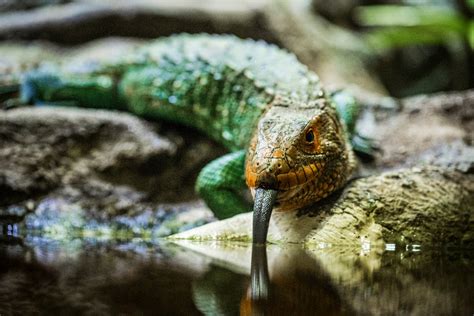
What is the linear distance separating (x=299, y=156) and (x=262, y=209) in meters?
0.38

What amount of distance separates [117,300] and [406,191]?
2365 mm

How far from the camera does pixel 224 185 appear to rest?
3.97 metres

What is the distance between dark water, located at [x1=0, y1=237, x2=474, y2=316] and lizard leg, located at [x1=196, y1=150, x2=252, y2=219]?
96 centimetres

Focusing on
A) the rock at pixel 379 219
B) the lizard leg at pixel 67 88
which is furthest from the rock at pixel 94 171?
the rock at pixel 379 219

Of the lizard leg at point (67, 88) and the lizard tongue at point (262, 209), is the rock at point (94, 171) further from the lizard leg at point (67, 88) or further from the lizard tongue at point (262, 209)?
the lizard tongue at point (262, 209)

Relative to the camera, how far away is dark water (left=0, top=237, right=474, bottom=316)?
153 centimetres

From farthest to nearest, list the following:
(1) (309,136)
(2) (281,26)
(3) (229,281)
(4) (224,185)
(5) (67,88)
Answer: (2) (281,26) → (5) (67,88) → (4) (224,185) → (1) (309,136) → (3) (229,281)

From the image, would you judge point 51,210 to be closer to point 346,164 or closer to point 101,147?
point 101,147

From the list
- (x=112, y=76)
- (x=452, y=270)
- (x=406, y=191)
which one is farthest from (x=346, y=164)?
(x=112, y=76)

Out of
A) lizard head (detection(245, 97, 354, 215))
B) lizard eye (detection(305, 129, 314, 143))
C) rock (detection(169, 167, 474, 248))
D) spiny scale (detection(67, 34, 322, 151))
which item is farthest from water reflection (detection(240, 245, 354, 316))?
spiny scale (detection(67, 34, 322, 151))

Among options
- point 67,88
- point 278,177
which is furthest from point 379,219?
point 67,88

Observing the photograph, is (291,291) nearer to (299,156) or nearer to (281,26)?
(299,156)

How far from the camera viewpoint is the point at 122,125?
15.8ft

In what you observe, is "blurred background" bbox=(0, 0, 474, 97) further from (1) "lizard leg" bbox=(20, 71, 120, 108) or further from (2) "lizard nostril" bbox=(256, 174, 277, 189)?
(2) "lizard nostril" bbox=(256, 174, 277, 189)
